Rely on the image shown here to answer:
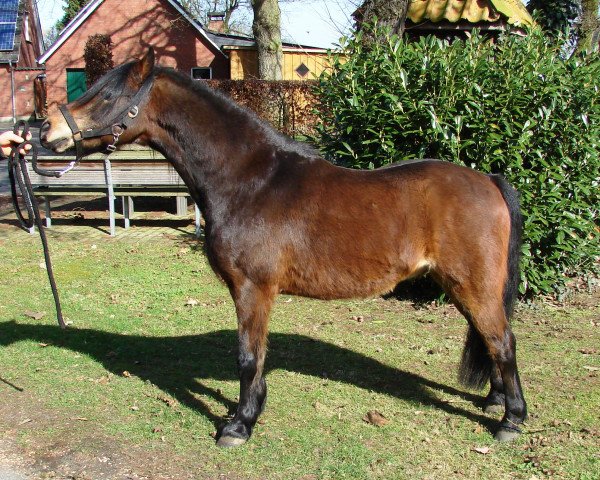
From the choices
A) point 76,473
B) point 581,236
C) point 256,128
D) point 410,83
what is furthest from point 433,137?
point 76,473

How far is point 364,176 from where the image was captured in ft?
14.5

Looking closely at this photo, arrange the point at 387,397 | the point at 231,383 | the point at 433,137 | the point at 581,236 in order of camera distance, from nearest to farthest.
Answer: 1. the point at 387,397
2. the point at 231,383
3. the point at 433,137
4. the point at 581,236

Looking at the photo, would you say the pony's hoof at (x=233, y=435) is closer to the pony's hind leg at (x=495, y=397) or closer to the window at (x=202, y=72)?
the pony's hind leg at (x=495, y=397)

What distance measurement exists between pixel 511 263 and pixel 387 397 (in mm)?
1475

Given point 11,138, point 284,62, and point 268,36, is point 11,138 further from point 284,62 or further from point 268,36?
point 284,62

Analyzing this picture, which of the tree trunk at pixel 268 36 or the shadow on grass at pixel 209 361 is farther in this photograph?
the tree trunk at pixel 268 36

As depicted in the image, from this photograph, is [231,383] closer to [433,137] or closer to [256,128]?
[256,128]

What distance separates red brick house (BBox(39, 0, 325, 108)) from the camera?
31.1m

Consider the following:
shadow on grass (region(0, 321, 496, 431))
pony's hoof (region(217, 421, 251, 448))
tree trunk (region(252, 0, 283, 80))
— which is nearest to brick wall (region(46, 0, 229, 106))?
tree trunk (region(252, 0, 283, 80))

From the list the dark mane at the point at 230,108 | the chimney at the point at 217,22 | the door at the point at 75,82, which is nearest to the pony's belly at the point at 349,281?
the dark mane at the point at 230,108

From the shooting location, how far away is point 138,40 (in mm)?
31859

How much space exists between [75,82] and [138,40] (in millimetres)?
5023

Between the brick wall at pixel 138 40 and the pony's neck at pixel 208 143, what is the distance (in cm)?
2769

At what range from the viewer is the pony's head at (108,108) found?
415 centimetres
